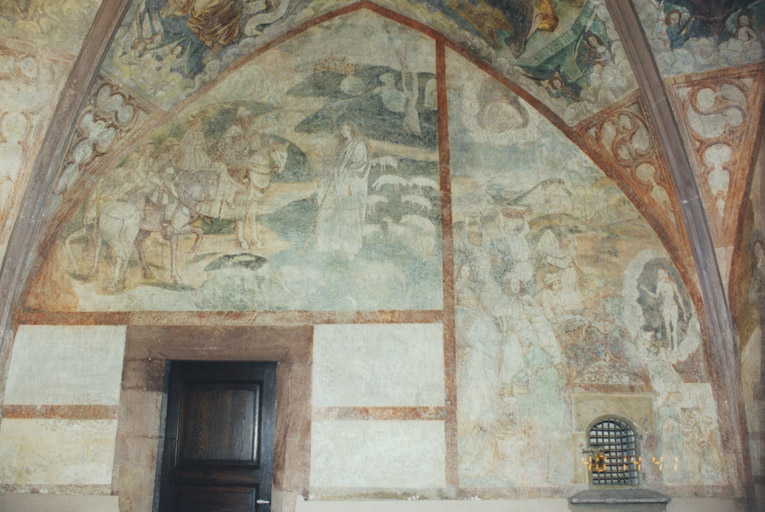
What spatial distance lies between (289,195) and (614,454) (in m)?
4.56

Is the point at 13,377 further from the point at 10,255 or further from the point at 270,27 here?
the point at 270,27

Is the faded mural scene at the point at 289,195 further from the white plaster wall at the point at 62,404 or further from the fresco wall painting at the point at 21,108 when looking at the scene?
the fresco wall painting at the point at 21,108

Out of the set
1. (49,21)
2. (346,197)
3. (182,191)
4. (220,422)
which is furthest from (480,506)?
(49,21)

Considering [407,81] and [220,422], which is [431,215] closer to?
[407,81]

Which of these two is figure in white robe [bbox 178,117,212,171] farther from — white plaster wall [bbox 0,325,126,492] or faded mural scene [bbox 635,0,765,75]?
faded mural scene [bbox 635,0,765,75]

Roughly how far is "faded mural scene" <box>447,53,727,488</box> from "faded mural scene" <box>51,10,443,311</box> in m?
0.56

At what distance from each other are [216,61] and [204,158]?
1155mm

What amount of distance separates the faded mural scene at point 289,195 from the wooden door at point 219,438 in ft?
2.55

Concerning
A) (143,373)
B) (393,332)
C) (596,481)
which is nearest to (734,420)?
(596,481)

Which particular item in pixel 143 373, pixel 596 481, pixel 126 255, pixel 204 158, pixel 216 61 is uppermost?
pixel 216 61

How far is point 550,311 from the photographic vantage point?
25.7ft

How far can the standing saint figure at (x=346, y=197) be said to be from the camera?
8078mm

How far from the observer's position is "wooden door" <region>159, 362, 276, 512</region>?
748cm

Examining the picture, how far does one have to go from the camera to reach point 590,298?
7.88 m
